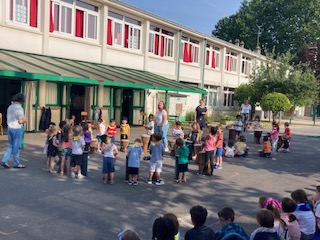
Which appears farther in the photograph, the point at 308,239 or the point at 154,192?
the point at 154,192

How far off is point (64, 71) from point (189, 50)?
49.6 feet

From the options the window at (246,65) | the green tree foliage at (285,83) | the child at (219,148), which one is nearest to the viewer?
the child at (219,148)

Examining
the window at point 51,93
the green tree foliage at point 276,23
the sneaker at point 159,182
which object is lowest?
the sneaker at point 159,182

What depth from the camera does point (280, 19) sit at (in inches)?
2301

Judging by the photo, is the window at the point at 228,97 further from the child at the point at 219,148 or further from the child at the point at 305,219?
the child at the point at 305,219

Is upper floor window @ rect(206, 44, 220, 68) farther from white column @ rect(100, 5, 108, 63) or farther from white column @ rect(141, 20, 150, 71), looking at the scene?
white column @ rect(100, 5, 108, 63)

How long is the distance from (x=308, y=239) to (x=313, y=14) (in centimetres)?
5755

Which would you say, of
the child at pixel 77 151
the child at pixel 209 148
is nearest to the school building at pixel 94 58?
the child at pixel 77 151

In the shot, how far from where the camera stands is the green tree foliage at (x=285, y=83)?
94.1 ft

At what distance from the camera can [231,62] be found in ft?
114

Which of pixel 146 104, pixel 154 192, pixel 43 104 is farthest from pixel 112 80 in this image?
pixel 154 192

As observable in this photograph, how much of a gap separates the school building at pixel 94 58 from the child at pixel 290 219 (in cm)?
982

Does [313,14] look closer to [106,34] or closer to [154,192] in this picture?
[106,34]

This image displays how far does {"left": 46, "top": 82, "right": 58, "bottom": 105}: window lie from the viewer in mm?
16766
